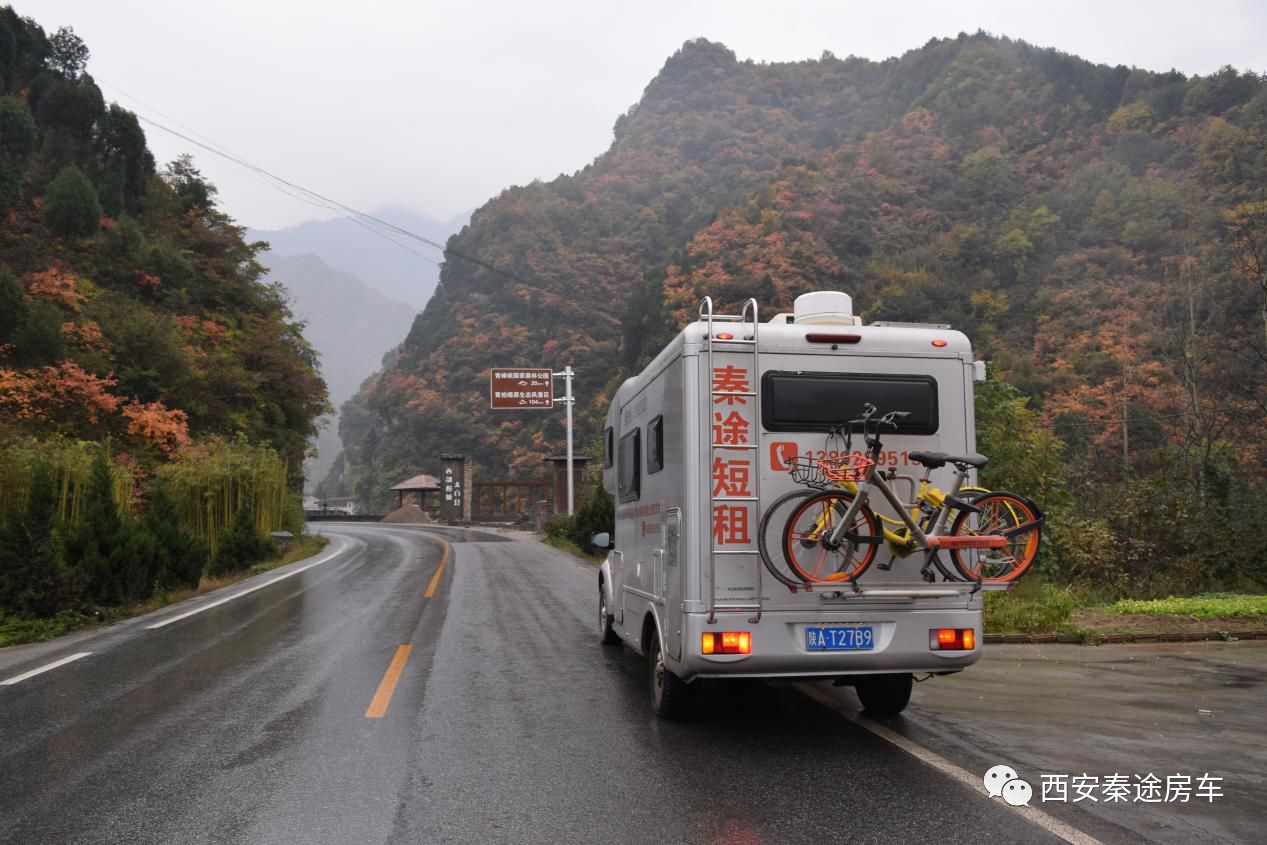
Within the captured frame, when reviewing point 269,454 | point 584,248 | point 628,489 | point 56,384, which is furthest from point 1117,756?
point 584,248

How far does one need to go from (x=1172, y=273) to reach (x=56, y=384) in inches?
1877

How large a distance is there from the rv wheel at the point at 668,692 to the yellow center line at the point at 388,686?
200 cm

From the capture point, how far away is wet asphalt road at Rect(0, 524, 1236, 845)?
169 inches

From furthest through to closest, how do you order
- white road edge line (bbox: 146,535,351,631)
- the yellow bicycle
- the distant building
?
the distant building
white road edge line (bbox: 146,535,351,631)
the yellow bicycle

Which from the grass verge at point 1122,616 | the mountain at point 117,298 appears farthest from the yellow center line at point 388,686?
the mountain at point 117,298

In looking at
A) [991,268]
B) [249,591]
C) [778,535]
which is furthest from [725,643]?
[991,268]

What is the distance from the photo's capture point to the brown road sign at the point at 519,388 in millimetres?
38250

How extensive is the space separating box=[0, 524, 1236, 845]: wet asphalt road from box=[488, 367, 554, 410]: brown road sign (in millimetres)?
28530

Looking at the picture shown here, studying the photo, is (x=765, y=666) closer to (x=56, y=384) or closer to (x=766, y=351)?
(x=766, y=351)

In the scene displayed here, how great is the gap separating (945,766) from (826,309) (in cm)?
302

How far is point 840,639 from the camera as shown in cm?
564

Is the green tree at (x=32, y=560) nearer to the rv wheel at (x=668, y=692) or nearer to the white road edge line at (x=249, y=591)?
the white road edge line at (x=249, y=591)

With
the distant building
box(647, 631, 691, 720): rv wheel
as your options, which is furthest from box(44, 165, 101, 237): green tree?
the distant building

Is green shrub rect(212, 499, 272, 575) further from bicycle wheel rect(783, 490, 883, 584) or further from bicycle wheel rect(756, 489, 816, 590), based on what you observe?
bicycle wheel rect(783, 490, 883, 584)
